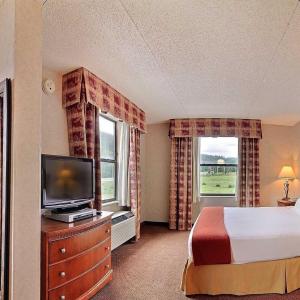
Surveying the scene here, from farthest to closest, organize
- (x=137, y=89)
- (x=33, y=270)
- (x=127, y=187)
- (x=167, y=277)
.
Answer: (x=127, y=187) → (x=137, y=89) → (x=167, y=277) → (x=33, y=270)

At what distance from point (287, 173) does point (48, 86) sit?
476 cm

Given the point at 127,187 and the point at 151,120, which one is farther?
the point at 151,120

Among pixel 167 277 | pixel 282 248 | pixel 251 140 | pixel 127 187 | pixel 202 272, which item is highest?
pixel 251 140

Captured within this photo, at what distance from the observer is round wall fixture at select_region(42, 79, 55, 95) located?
112 inches

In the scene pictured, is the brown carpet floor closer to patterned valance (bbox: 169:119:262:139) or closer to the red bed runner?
the red bed runner

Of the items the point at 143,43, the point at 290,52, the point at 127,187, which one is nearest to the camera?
the point at 143,43

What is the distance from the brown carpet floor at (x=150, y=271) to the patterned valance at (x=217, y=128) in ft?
6.78

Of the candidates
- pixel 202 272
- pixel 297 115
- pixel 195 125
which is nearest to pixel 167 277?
pixel 202 272

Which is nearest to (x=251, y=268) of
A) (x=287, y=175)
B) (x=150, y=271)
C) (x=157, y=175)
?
(x=150, y=271)

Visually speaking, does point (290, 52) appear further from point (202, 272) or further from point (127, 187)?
point (127, 187)

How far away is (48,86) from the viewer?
287cm

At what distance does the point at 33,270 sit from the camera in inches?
69.4

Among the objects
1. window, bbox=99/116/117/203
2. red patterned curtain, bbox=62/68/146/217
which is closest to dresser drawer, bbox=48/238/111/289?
red patterned curtain, bbox=62/68/146/217

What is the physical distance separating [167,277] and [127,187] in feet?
5.98
